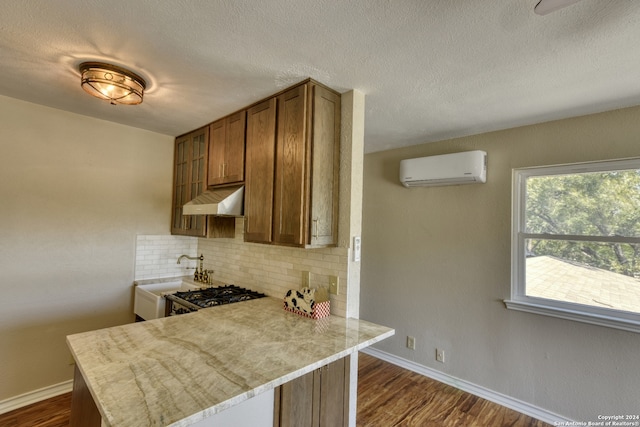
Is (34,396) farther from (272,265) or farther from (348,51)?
(348,51)

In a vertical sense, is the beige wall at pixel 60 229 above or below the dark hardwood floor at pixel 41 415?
above

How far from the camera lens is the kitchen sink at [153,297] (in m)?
2.55

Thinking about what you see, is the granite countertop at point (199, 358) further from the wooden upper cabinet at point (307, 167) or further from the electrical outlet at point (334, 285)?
the wooden upper cabinet at point (307, 167)

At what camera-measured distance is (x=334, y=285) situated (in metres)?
2.01

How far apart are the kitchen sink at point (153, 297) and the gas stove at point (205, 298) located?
71 mm

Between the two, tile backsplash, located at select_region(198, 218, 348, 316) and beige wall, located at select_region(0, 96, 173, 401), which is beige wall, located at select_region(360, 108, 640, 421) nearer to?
tile backsplash, located at select_region(198, 218, 348, 316)

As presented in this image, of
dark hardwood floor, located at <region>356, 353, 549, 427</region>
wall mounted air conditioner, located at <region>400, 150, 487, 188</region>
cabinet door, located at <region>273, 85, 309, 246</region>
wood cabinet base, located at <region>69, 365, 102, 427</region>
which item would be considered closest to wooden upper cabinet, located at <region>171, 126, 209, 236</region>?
cabinet door, located at <region>273, 85, 309, 246</region>

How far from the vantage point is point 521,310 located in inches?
98.2

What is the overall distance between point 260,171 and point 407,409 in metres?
2.28

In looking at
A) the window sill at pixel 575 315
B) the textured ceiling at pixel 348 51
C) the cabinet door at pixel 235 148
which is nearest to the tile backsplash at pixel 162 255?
the cabinet door at pixel 235 148

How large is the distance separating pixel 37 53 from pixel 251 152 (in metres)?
1.25

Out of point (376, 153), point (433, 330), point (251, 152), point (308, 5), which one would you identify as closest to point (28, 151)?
point (251, 152)

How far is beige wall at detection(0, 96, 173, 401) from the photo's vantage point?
233 cm

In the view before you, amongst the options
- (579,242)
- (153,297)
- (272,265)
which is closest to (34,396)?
(153,297)
